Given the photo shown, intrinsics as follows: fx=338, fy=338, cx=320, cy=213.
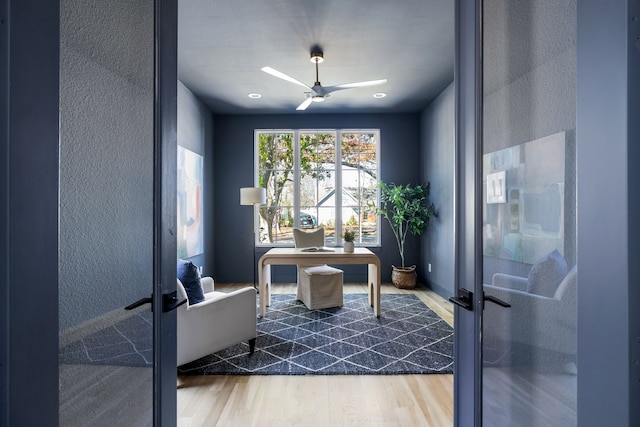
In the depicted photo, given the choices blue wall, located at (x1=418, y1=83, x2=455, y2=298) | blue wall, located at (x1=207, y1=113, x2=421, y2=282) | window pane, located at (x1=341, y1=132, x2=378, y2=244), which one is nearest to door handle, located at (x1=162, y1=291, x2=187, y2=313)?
blue wall, located at (x1=418, y1=83, x2=455, y2=298)

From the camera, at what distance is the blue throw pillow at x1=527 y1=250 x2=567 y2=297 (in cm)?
87

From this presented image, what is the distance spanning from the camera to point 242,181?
588 centimetres

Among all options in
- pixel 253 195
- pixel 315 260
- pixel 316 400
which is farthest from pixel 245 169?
pixel 316 400

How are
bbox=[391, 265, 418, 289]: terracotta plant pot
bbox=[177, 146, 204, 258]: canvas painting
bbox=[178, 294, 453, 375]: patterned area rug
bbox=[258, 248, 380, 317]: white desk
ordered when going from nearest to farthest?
bbox=[178, 294, 453, 375]: patterned area rug
bbox=[258, 248, 380, 317]: white desk
bbox=[177, 146, 204, 258]: canvas painting
bbox=[391, 265, 418, 289]: terracotta plant pot

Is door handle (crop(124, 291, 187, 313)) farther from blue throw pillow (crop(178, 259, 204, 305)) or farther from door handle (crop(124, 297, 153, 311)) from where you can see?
blue throw pillow (crop(178, 259, 204, 305))

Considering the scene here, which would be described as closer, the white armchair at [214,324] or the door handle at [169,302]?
the door handle at [169,302]

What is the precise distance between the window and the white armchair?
124 inches

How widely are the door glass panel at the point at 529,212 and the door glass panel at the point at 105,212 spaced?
3.86 ft

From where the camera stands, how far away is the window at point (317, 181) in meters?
5.93

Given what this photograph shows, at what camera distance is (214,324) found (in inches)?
99.9

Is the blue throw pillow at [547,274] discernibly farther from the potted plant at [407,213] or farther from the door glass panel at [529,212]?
the potted plant at [407,213]
